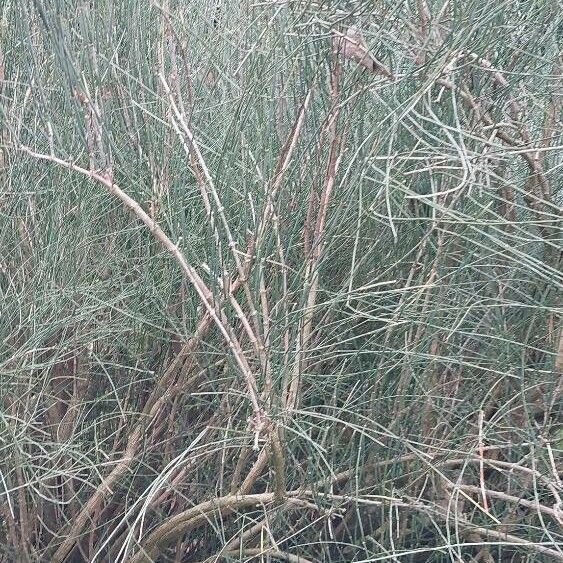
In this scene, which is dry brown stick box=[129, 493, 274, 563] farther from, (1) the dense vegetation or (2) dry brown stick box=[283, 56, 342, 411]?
(2) dry brown stick box=[283, 56, 342, 411]

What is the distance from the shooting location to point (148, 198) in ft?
7.12

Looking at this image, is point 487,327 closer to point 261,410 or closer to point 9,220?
point 261,410

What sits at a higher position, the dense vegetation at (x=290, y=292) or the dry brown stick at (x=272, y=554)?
the dense vegetation at (x=290, y=292)

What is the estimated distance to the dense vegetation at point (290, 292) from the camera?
6.09ft

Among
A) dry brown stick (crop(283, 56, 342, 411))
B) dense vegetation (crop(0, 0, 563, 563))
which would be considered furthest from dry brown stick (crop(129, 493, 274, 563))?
dry brown stick (crop(283, 56, 342, 411))

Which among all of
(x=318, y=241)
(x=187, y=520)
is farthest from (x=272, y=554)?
(x=318, y=241)

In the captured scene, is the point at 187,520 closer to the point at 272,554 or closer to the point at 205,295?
the point at 272,554

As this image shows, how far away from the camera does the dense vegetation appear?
1857 mm

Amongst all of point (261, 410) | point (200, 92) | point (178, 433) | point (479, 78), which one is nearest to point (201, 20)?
point (200, 92)

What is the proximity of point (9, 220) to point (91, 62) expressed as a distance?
0.50 metres

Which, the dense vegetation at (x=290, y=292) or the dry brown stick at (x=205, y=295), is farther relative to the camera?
the dense vegetation at (x=290, y=292)

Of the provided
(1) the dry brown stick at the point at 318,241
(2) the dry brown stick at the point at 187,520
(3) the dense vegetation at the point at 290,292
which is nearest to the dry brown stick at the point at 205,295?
(3) the dense vegetation at the point at 290,292

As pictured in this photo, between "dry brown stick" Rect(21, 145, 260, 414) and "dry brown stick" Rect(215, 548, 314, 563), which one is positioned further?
"dry brown stick" Rect(215, 548, 314, 563)

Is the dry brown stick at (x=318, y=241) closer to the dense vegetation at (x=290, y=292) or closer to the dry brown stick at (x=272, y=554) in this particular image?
the dense vegetation at (x=290, y=292)
